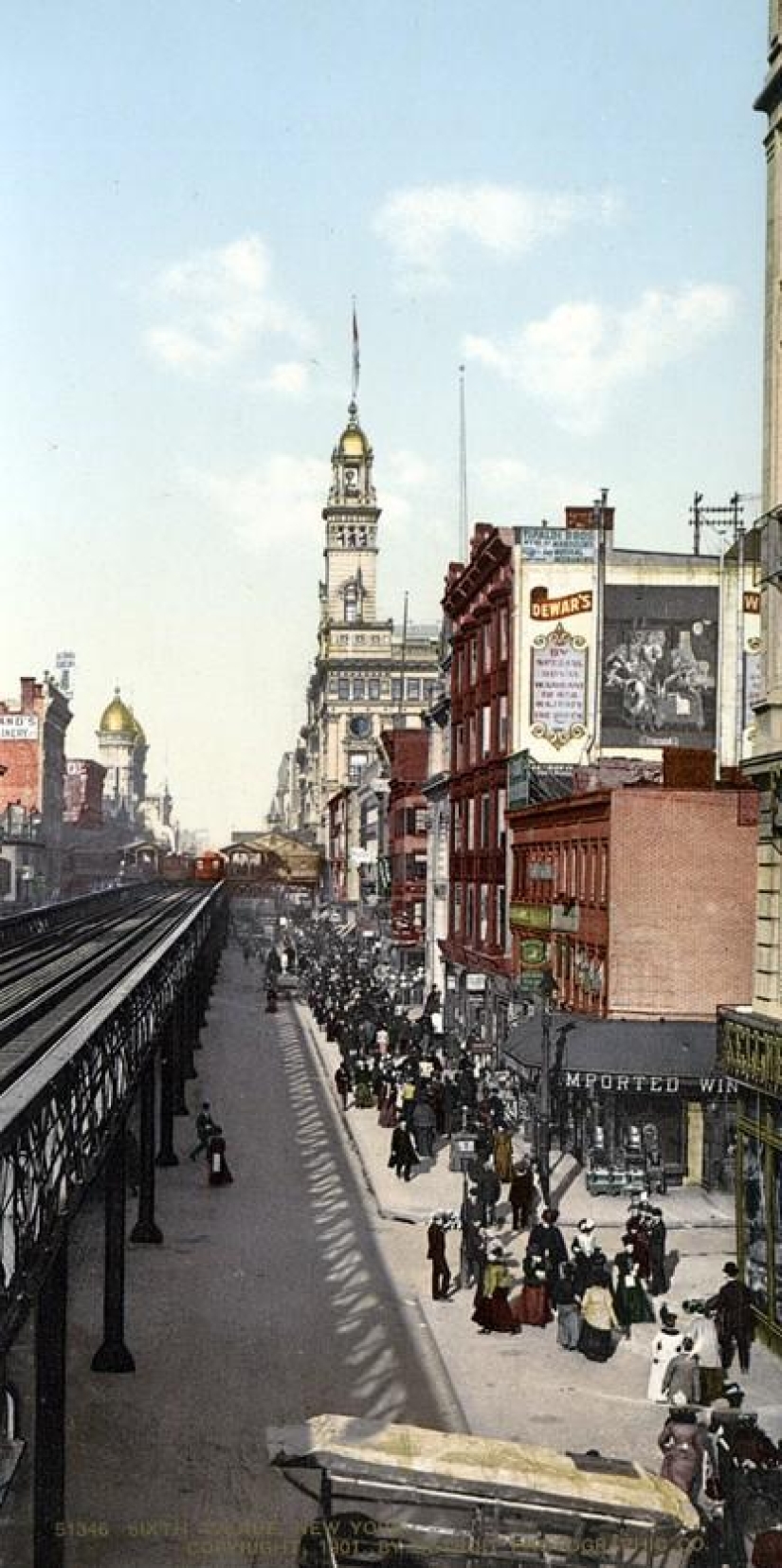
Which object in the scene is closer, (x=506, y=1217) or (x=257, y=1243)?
(x=257, y=1243)

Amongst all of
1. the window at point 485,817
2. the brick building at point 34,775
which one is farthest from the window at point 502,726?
the brick building at point 34,775

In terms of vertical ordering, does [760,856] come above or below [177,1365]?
above

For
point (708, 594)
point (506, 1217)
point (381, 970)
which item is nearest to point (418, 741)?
point (381, 970)

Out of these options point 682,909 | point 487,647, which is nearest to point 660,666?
point 487,647

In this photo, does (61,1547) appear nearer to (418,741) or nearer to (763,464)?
(763,464)

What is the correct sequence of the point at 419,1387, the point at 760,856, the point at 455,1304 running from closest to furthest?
the point at 419,1387 → the point at 760,856 → the point at 455,1304
